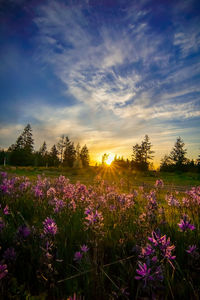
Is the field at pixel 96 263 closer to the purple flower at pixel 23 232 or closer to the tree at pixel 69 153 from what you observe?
the purple flower at pixel 23 232

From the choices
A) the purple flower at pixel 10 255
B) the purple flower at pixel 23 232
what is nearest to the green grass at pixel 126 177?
the purple flower at pixel 23 232

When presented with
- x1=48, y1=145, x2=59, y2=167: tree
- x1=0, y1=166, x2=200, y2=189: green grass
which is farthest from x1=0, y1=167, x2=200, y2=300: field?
x1=48, y1=145, x2=59, y2=167: tree

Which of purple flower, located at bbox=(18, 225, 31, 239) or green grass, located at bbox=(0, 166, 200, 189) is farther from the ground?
purple flower, located at bbox=(18, 225, 31, 239)

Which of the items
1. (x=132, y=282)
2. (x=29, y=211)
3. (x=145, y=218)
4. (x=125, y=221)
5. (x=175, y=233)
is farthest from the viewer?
(x=29, y=211)

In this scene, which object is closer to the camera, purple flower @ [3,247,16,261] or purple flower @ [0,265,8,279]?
purple flower @ [0,265,8,279]

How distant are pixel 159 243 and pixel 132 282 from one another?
50cm

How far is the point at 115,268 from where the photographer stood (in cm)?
173

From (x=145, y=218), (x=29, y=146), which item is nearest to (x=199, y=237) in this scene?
(x=145, y=218)

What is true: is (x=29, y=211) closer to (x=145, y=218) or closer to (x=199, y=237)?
(x=145, y=218)

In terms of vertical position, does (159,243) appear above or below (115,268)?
above

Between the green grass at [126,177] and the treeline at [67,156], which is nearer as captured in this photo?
the green grass at [126,177]

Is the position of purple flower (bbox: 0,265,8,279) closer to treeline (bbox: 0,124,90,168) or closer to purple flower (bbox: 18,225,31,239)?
purple flower (bbox: 18,225,31,239)

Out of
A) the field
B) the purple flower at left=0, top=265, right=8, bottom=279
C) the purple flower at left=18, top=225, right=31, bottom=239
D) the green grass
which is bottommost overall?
the green grass

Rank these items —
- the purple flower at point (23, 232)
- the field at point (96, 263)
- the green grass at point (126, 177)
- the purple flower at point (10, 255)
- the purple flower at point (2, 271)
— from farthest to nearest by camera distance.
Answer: the green grass at point (126, 177) → the purple flower at point (23, 232) → the purple flower at point (10, 255) → the field at point (96, 263) → the purple flower at point (2, 271)
